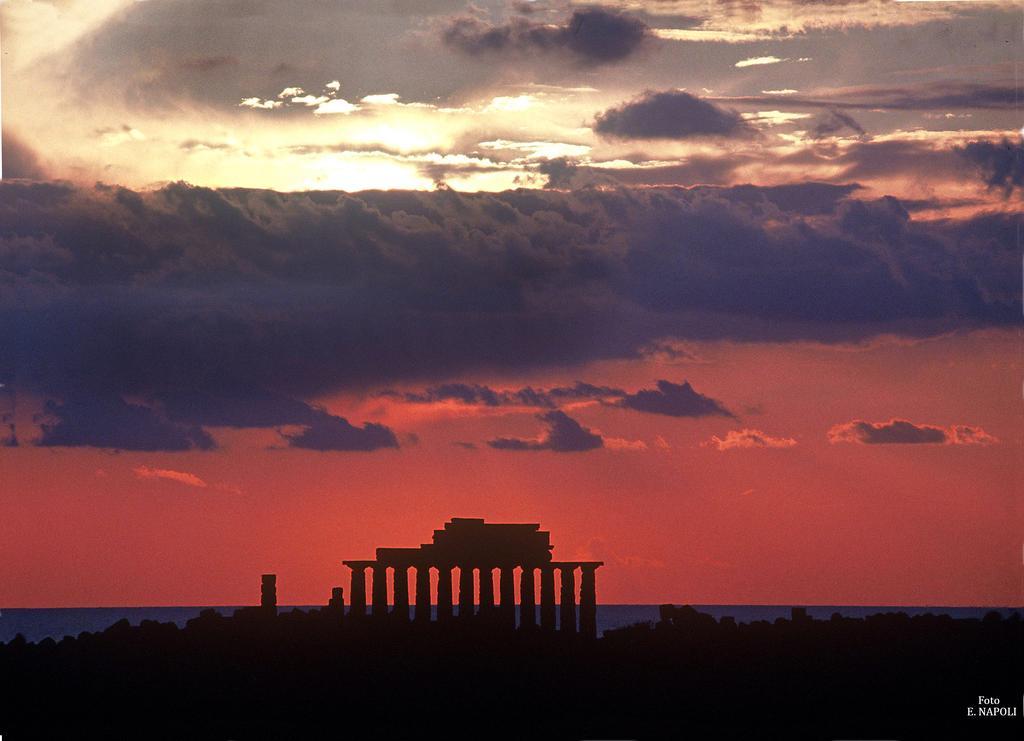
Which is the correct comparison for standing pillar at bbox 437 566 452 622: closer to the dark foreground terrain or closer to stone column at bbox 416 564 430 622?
stone column at bbox 416 564 430 622

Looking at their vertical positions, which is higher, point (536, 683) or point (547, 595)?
point (547, 595)

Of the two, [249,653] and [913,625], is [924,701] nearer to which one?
[913,625]

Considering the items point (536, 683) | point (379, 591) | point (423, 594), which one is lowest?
point (536, 683)

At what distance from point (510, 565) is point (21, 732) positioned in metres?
18.8

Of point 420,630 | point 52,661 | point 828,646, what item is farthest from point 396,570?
point 828,646

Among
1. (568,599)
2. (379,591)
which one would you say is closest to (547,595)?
(568,599)

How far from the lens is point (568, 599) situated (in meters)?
67.4

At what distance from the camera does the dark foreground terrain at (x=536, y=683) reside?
49250 millimetres

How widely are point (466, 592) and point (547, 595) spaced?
3264 mm

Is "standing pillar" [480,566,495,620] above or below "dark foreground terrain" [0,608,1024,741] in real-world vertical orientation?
above

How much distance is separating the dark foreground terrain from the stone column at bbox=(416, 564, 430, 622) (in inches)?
128

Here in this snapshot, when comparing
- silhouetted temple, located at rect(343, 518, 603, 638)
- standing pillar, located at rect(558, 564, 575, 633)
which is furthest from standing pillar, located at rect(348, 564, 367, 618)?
standing pillar, located at rect(558, 564, 575, 633)

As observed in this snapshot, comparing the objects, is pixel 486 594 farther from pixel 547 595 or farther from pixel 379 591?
pixel 379 591

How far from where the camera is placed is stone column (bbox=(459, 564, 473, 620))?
65.8m
